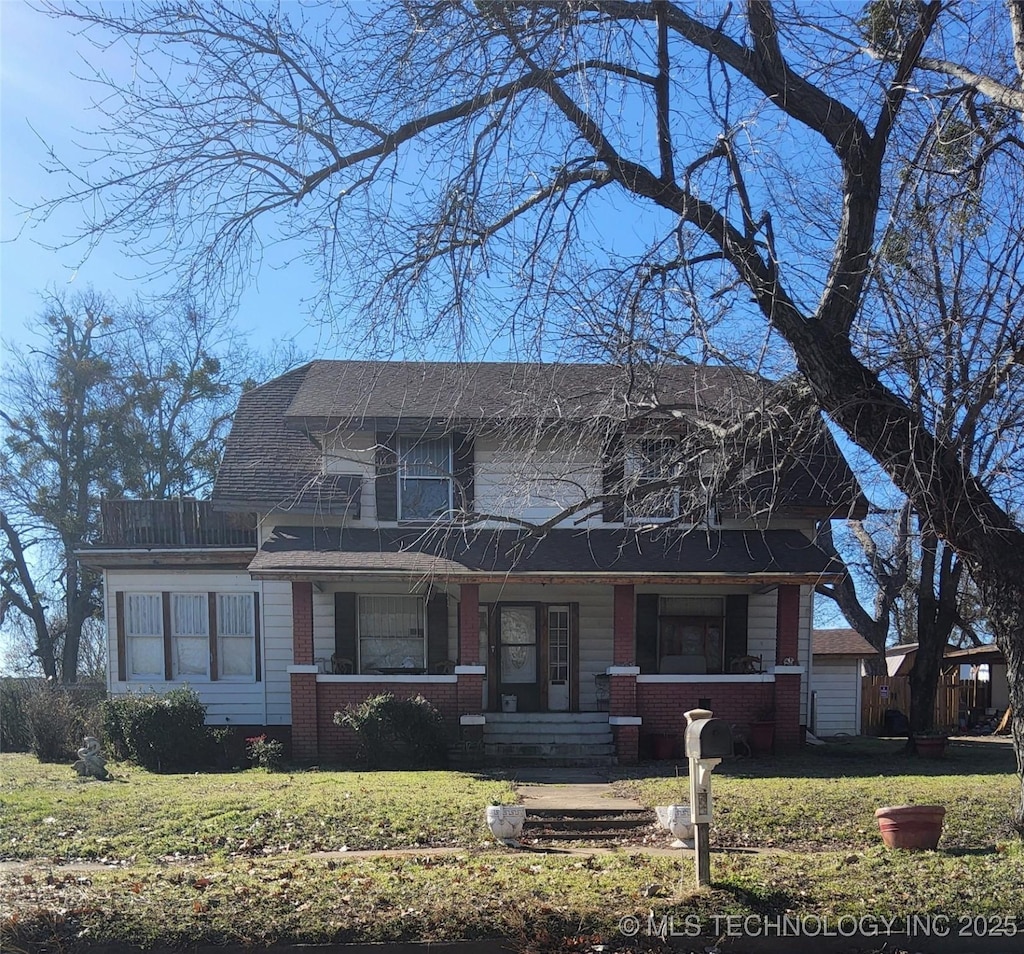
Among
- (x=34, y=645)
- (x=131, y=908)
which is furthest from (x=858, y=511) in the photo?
(x=34, y=645)

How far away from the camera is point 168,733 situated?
14492 millimetres

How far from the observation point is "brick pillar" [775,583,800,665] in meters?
15.6

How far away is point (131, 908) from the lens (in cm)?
590

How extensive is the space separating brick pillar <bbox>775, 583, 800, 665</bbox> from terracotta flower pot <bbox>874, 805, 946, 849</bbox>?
812 centimetres

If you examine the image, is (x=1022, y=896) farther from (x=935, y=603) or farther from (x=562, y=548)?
(x=935, y=603)

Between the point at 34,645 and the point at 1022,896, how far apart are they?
106 feet

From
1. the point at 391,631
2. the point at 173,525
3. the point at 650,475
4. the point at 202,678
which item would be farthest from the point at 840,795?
the point at 173,525

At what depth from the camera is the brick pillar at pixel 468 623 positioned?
15.3 metres

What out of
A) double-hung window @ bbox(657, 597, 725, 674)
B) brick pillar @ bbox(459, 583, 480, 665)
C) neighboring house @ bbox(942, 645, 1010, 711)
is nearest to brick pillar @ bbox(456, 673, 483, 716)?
brick pillar @ bbox(459, 583, 480, 665)

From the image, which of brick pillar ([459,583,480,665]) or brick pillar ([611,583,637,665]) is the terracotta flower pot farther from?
brick pillar ([459,583,480,665])

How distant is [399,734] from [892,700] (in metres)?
16.7

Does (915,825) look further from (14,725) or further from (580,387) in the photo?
(14,725)

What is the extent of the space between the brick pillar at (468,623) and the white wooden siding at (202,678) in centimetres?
412

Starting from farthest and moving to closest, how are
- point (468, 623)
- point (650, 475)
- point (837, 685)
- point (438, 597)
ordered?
point (837, 685), point (438, 597), point (468, 623), point (650, 475)
